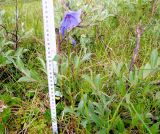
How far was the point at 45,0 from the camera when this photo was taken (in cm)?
120

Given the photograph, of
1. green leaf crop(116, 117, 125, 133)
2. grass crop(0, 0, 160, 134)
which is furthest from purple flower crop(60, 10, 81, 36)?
green leaf crop(116, 117, 125, 133)

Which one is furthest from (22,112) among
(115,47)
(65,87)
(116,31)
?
(116,31)

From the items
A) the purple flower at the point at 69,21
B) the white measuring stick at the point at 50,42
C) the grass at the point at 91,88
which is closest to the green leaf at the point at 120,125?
the grass at the point at 91,88

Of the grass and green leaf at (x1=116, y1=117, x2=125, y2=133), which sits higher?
the grass

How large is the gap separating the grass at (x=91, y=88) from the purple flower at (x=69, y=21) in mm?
110

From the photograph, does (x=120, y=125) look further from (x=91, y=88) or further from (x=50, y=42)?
(x=50, y=42)

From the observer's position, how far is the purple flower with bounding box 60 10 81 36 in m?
1.47

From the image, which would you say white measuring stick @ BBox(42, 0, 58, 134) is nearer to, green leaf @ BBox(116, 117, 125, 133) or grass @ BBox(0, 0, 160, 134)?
grass @ BBox(0, 0, 160, 134)

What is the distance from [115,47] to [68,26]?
1.36ft

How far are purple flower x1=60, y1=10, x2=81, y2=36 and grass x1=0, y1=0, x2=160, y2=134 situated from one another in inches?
4.3

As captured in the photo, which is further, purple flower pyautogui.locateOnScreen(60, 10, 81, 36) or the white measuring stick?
purple flower pyautogui.locateOnScreen(60, 10, 81, 36)

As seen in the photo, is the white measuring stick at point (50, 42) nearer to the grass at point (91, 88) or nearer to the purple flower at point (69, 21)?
the grass at point (91, 88)

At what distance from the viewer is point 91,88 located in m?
1.39

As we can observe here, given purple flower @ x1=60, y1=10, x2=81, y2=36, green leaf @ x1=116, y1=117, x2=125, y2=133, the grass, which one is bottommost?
green leaf @ x1=116, y1=117, x2=125, y2=133
